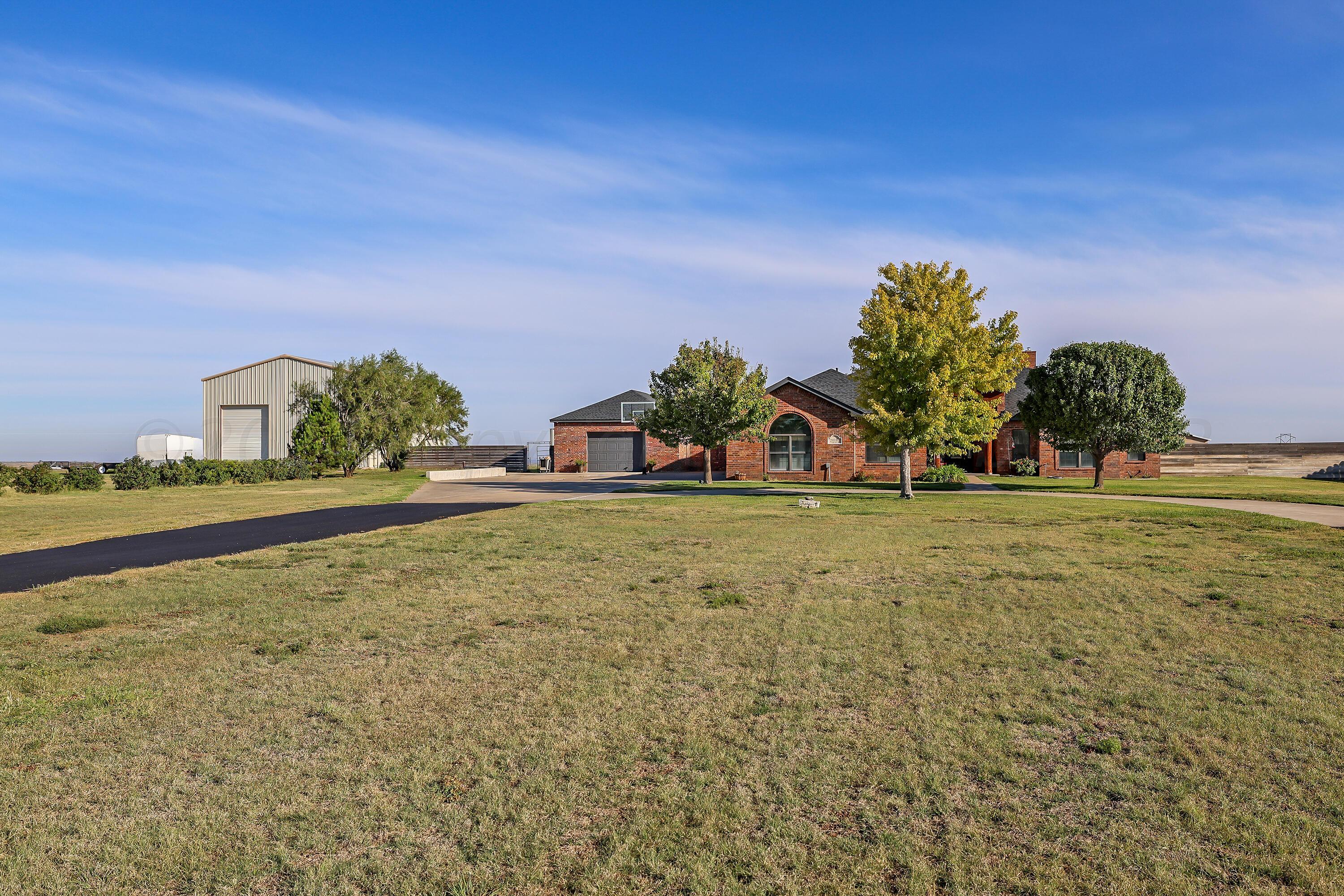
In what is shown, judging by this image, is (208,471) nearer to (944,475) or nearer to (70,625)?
(70,625)

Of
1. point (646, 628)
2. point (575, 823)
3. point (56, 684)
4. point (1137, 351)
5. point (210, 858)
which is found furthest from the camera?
point (1137, 351)

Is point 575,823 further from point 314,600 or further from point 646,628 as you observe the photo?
point 314,600

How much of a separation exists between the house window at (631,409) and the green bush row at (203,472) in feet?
63.6

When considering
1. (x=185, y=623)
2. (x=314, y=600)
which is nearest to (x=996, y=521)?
(x=314, y=600)

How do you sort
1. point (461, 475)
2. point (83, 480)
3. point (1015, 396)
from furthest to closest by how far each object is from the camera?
point (1015, 396)
point (461, 475)
point (83, 480)

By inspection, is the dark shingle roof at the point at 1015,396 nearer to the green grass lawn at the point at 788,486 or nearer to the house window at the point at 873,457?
the house window at the point at 873,457

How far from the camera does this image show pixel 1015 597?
9.22m

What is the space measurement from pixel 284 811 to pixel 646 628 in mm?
4122

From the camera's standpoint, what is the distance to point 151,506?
23781 mm

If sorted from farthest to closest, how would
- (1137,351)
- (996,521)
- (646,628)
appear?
(1137,351), (996,521), (646,628)

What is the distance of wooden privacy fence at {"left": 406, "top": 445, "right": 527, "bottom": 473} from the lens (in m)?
55.9

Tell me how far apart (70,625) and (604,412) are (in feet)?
149

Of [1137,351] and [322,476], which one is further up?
[1137,351]

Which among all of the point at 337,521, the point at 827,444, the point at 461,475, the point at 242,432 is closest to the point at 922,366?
the point at 827,444
